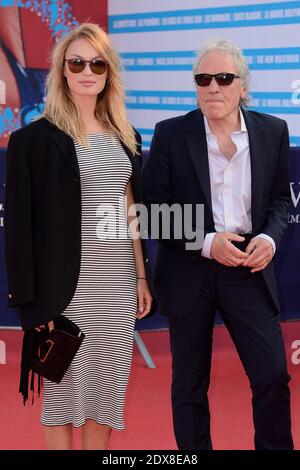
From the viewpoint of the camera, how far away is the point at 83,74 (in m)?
3.49

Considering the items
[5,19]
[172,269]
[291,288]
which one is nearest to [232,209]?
[172,269]

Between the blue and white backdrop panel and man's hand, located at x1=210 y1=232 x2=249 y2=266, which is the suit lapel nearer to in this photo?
man's hand, located at x1=210 y1=232 x2=249 y2=266

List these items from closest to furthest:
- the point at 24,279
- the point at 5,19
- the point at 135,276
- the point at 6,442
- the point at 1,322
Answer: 1. the point at 24,279
2. the point at 135,276
3. the point at 6,442
4. the point at 1,322
5. the point at 5,19

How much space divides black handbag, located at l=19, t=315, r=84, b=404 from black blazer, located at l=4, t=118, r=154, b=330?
0.06 m

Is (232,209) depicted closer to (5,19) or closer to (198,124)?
(198,124)

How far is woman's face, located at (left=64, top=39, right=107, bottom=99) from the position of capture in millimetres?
3490

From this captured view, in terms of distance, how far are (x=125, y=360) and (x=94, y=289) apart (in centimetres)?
31

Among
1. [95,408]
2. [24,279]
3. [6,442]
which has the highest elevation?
[24,279]

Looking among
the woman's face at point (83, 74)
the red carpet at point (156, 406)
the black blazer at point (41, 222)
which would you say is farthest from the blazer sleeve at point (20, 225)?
the red carpet at point (156, 406)

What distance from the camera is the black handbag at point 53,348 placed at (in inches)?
133

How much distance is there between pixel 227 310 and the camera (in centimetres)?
363

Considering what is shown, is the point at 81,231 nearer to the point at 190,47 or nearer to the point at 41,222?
the point at 41,222

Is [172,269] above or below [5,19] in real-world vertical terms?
below

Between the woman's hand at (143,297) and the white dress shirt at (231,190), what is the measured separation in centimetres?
26
